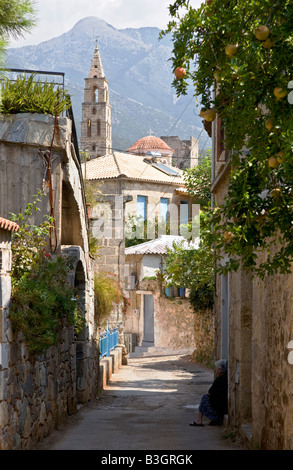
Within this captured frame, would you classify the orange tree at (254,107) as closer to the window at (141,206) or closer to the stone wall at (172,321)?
the stone wall at (172,321)

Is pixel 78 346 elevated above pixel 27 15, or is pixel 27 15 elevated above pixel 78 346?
pixel 27 15

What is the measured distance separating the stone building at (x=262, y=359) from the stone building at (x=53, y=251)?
8.24 ft

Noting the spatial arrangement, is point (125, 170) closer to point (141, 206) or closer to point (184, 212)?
point (141, 206)

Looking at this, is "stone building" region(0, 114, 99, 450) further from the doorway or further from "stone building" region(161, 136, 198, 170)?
"stone building" region(161, 136, 198, 170)

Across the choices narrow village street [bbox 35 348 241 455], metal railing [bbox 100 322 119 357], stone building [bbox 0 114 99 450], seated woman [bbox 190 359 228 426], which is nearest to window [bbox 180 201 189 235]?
metal railing [bbox 100 322 119 357]

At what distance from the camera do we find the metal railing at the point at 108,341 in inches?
736

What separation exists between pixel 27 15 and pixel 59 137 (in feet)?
9.18

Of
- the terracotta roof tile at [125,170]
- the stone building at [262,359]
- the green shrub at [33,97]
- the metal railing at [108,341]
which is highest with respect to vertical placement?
the terracotta roof tile at [125,170]

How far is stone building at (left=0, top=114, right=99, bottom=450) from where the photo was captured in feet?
22.4

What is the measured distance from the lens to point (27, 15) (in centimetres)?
770

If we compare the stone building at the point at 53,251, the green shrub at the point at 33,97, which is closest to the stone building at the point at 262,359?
the stone building at the point at 53,251

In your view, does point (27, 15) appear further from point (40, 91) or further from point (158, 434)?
point (158, 434)
